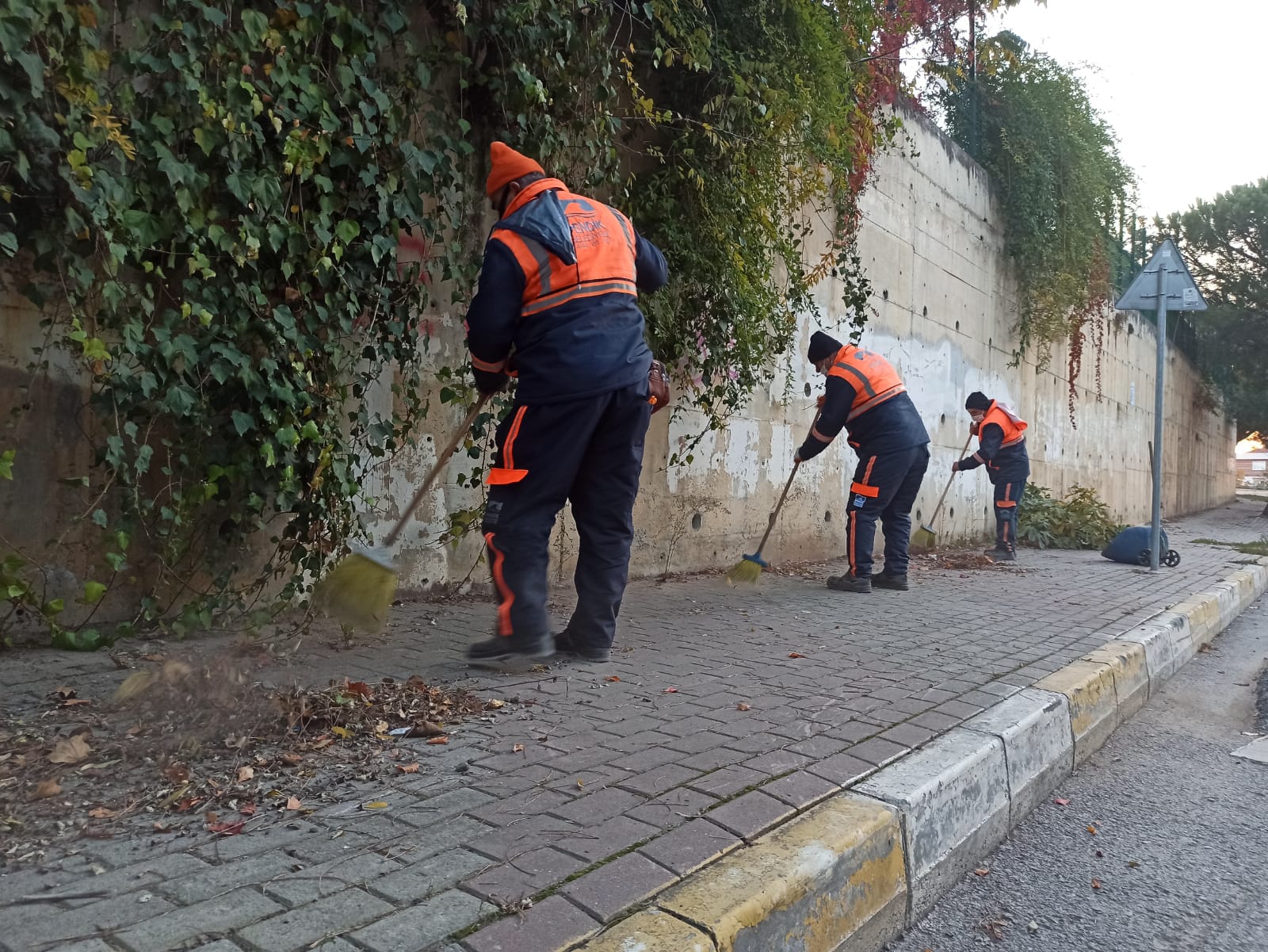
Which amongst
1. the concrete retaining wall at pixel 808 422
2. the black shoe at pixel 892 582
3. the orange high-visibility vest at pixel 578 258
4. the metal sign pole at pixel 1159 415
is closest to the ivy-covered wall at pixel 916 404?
the concrete retaining wall at pixel 808 422

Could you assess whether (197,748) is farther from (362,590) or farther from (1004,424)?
(1004,424)

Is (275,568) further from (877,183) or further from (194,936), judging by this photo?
(877,183)

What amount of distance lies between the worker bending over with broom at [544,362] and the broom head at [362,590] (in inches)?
15.4

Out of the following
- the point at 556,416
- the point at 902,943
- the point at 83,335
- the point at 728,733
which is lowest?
the point at 902,943

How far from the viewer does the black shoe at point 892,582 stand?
666 centimetres

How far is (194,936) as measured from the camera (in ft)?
5.14

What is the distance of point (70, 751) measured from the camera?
2332 mm

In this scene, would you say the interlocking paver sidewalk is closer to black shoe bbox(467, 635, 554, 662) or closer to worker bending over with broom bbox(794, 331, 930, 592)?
black shoe bbox(467, 635, 554, 662)

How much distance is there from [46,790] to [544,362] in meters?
2.01

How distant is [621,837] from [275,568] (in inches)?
97.6

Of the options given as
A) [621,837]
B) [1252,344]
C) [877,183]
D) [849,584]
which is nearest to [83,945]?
[621,837]

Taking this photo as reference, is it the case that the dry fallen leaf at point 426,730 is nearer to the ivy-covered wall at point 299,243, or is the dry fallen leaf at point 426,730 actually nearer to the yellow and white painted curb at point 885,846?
the yellow and white painted curb at point 885,846

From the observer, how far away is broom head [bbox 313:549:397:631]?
3.45 metres

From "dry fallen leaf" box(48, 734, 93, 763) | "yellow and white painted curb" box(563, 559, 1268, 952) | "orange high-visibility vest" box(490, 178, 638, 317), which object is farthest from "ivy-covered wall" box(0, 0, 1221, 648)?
"yellow and white painted curb" box(563, 559, 1268, 952)
